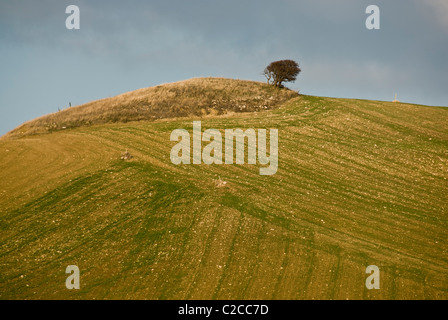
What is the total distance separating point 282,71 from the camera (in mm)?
71250

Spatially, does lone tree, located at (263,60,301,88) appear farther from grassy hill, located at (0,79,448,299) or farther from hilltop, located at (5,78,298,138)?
grassy hill, located at (0,79,448,299)

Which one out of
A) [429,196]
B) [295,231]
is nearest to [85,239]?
[295,231]

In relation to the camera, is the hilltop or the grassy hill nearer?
the grassy hill

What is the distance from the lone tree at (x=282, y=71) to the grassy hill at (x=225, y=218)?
73.6ft

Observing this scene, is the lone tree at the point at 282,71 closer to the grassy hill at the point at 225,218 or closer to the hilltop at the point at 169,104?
the hilltop at the point at 169,104

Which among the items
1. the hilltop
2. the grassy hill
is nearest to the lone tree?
the hilltop

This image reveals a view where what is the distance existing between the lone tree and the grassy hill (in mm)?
22446

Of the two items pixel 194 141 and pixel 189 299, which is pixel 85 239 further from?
pixel 194 141

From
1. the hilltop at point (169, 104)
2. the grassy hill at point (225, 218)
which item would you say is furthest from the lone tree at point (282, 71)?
the grassy hill at point (225, 218)

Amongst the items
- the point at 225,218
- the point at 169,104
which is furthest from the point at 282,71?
the point at 225,218

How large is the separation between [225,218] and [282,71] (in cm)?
4968

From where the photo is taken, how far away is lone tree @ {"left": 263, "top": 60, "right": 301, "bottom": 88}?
7050 centimetres

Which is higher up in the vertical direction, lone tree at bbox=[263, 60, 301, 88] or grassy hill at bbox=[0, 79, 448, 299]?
lone tree at bbox=[263, 60, 301, 88]

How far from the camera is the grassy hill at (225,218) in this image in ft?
71.6
